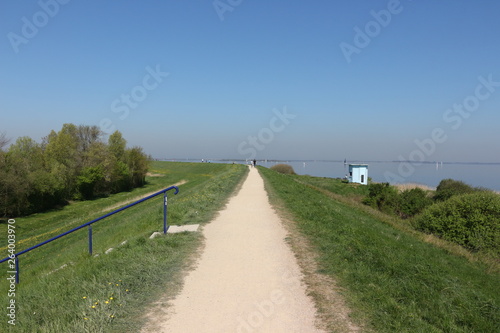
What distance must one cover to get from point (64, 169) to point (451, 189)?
45.5m

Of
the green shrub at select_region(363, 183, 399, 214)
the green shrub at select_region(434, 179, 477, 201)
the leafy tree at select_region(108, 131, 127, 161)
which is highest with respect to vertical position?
the leafy tree at select_region(108, 131, 127, 161)

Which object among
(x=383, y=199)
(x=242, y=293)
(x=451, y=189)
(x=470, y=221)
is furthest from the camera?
(x=451, y=189)

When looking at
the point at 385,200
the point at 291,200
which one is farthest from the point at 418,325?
the point at 385,200

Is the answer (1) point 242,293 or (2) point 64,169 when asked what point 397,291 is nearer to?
(1) point 242,293

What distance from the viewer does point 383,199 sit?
99.8ft

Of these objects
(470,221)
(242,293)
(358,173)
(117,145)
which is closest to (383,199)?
(470,221)

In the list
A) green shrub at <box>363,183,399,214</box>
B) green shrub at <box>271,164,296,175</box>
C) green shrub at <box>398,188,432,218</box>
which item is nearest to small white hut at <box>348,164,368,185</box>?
green shrub at <box>271,164,296,175</box>

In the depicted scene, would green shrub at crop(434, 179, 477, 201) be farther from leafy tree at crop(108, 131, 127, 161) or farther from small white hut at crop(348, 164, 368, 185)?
leafy tree at crop(108, 131, 127, 161)

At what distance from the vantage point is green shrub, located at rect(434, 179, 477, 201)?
95.3 ft

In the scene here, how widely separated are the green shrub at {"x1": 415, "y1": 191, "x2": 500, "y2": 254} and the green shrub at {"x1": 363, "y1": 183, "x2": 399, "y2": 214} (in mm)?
11704

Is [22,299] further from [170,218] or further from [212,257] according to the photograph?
[170,218]

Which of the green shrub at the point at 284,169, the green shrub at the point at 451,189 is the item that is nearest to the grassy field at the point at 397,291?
the green shrub at the point at 451,189

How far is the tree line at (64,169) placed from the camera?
106ft

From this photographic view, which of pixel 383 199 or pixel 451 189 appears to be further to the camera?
pixel 451 189
